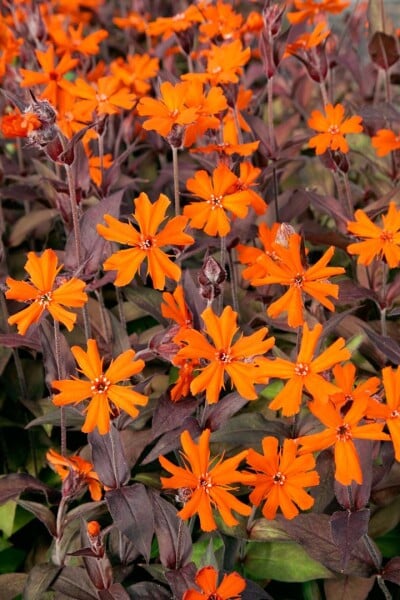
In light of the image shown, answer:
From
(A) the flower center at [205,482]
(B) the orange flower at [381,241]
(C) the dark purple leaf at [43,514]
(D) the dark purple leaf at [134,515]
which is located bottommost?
(C) the dark purple leaf at [43,514]

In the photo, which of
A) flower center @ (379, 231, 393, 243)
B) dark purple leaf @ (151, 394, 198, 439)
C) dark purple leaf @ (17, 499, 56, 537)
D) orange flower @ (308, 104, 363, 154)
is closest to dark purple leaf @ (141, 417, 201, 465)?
dark purple leaf @ (151, 394, 198, 439)

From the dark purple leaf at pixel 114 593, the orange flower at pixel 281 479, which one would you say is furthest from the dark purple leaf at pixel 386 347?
the dark purple leaf at pixel 114 593

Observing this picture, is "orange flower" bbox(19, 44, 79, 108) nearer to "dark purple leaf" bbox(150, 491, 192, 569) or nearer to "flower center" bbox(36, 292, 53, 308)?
"flower center" bbox(36, 292, 53, 308)

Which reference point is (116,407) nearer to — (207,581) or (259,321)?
(207,581)

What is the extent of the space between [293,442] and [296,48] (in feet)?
2.73

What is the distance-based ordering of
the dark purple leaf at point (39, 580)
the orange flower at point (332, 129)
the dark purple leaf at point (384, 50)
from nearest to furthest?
the dark purple leaf at point (39, 580)
the orange flower at point (332, 129)
the dark purple leaf at point (384, 50)

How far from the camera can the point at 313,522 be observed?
1075 millimetres

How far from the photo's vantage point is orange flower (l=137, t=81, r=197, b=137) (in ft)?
3.71

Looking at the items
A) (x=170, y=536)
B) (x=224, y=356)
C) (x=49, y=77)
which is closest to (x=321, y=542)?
(x=170, y=536)

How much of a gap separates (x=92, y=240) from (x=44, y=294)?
0.95ft

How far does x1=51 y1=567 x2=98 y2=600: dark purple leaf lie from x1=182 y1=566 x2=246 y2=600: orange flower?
0.88ft

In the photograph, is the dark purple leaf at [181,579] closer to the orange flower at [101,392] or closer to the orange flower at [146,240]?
the orange flower at [101,392]

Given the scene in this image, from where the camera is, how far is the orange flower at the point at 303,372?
0.89 m

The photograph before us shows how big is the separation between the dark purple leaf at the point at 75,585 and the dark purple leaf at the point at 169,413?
20 cm
